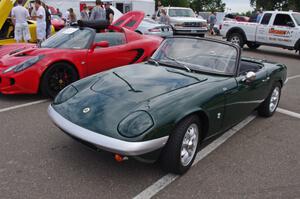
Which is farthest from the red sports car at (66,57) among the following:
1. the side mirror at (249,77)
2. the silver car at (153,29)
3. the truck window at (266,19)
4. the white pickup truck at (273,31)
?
the truck window at (266,19)

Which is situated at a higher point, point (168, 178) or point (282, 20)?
point (282, 20)

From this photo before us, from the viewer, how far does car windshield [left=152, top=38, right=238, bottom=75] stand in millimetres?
3861

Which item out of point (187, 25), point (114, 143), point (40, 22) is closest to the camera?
point (114, 143)

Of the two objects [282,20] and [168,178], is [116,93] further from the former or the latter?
[282,20]

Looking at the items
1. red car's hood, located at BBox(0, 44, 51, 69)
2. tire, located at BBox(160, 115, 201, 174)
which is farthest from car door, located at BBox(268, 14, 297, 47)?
tire, located at BBox(160, 115, 201, 174)

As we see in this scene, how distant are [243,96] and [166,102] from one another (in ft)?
4.45

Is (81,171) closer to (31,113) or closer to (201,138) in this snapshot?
(201,138)

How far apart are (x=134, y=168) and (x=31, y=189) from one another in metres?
0.99

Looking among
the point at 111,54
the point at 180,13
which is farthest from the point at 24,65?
the point at 180,13

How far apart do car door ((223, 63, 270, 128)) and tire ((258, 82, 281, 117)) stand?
37cm

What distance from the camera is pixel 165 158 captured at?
9.71 feet

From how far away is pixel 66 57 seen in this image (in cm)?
547

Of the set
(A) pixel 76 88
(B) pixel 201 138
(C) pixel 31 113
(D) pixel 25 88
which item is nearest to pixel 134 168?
(B) pixel 201 138

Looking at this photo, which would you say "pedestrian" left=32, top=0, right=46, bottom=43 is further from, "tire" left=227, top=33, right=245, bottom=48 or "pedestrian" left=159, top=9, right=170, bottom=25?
"tire" left=227, top=33, right=245, bottom=48
